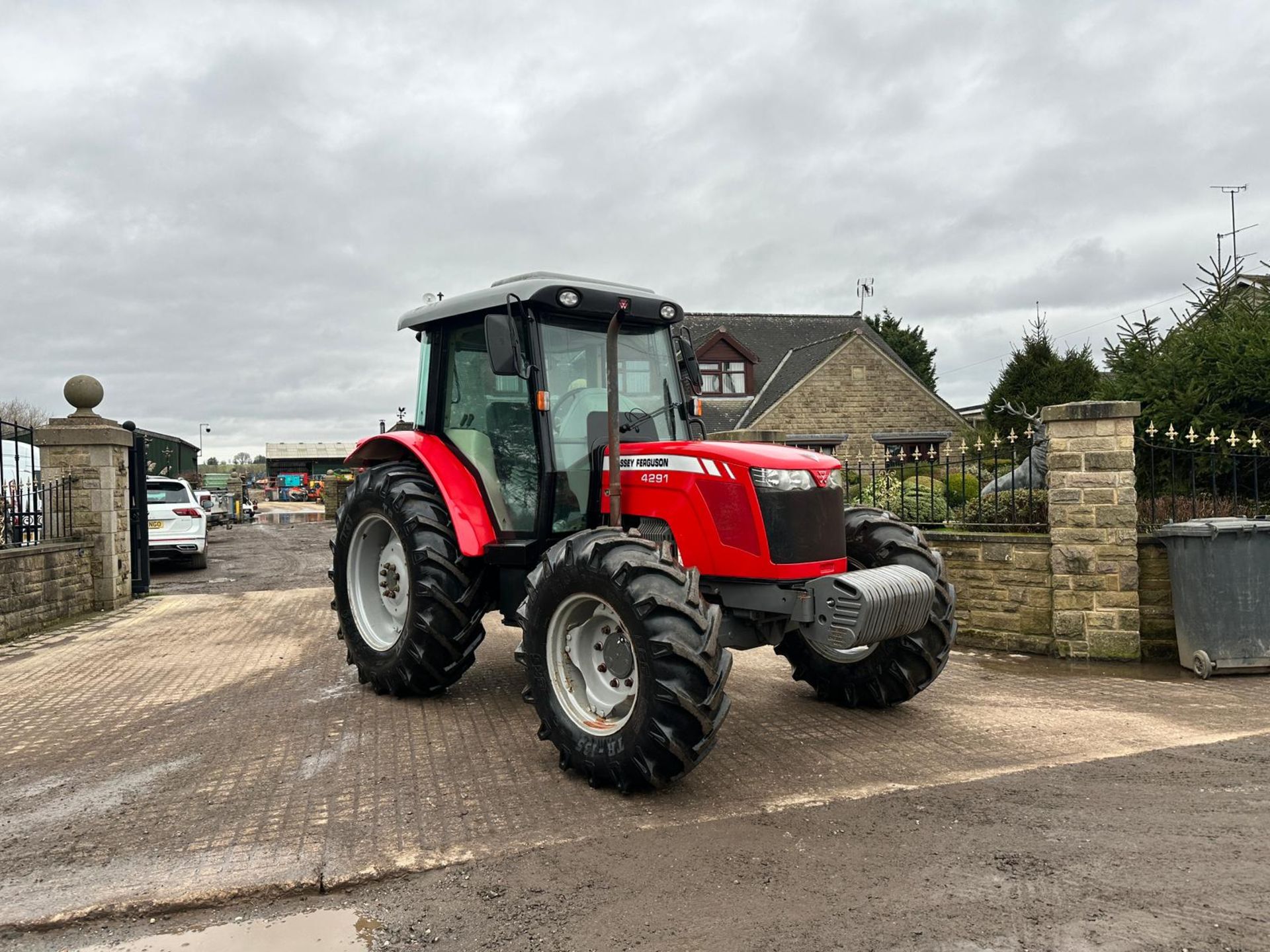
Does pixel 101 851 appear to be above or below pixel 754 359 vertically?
below

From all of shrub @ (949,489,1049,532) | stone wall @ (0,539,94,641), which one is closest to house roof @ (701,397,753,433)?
shrub @ (949,489,1049,532)

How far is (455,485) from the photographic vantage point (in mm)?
5289

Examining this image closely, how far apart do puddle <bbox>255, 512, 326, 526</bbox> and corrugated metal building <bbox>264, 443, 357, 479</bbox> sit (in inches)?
1330

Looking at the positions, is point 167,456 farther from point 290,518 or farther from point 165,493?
point 165,493

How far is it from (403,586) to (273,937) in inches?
125

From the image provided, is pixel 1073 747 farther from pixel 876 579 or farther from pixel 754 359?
pixel 754 359

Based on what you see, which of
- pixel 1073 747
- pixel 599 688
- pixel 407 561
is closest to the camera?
pixel 599 688

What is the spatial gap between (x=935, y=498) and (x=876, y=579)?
4930 millimetres

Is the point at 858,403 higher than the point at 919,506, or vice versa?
the point at 858,403

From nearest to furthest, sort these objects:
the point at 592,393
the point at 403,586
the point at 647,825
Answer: the point at 647,825, the point at 592,393, the point at 403,586

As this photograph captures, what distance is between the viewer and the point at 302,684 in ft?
19.8

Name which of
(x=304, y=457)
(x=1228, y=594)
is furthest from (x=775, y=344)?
(x=304, y=457)

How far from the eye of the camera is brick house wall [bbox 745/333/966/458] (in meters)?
23.5

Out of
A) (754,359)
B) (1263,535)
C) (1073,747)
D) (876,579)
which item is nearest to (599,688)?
(876,579)
